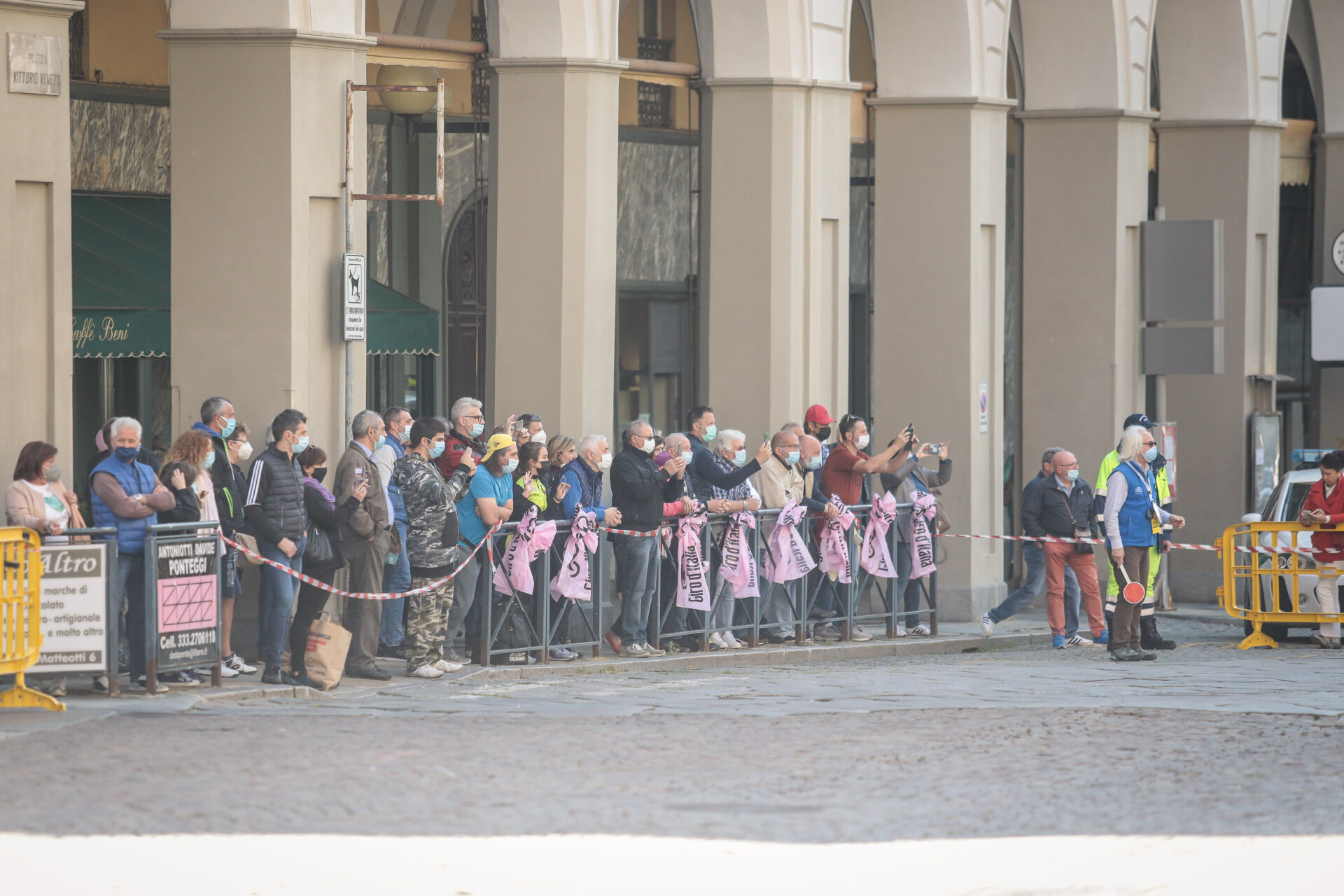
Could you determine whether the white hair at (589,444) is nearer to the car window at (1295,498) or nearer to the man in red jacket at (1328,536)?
the man in red jacket at (1328,536)

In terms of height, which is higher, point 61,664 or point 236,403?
point 236,403

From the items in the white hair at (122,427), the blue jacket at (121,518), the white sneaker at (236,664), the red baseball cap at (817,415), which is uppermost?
the red baseball cap at (817,415)

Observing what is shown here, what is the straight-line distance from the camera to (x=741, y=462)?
16000 mm

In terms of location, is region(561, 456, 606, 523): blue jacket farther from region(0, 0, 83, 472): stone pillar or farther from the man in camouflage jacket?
region(0, 0, 83, 472): stone pillar

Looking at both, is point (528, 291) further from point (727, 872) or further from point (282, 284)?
point (727, 872)

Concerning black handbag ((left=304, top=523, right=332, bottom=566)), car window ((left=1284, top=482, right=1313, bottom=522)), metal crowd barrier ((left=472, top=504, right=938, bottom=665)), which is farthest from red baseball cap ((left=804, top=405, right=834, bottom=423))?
black handbag ((left=304, top=523, right=332, bottom=566))

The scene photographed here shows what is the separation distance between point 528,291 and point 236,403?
3.43 meters

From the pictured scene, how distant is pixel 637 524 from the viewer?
14422mm

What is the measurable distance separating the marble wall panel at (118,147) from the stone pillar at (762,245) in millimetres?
5065

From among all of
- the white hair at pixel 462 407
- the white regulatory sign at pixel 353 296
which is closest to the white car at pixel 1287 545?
the white hair at pixel 462 407

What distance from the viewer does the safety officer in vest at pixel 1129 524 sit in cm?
1519

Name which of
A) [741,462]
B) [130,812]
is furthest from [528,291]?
[130,812]

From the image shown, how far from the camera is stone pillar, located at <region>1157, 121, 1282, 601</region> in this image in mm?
23656

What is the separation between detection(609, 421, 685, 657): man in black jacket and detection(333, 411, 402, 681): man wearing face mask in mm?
2011
